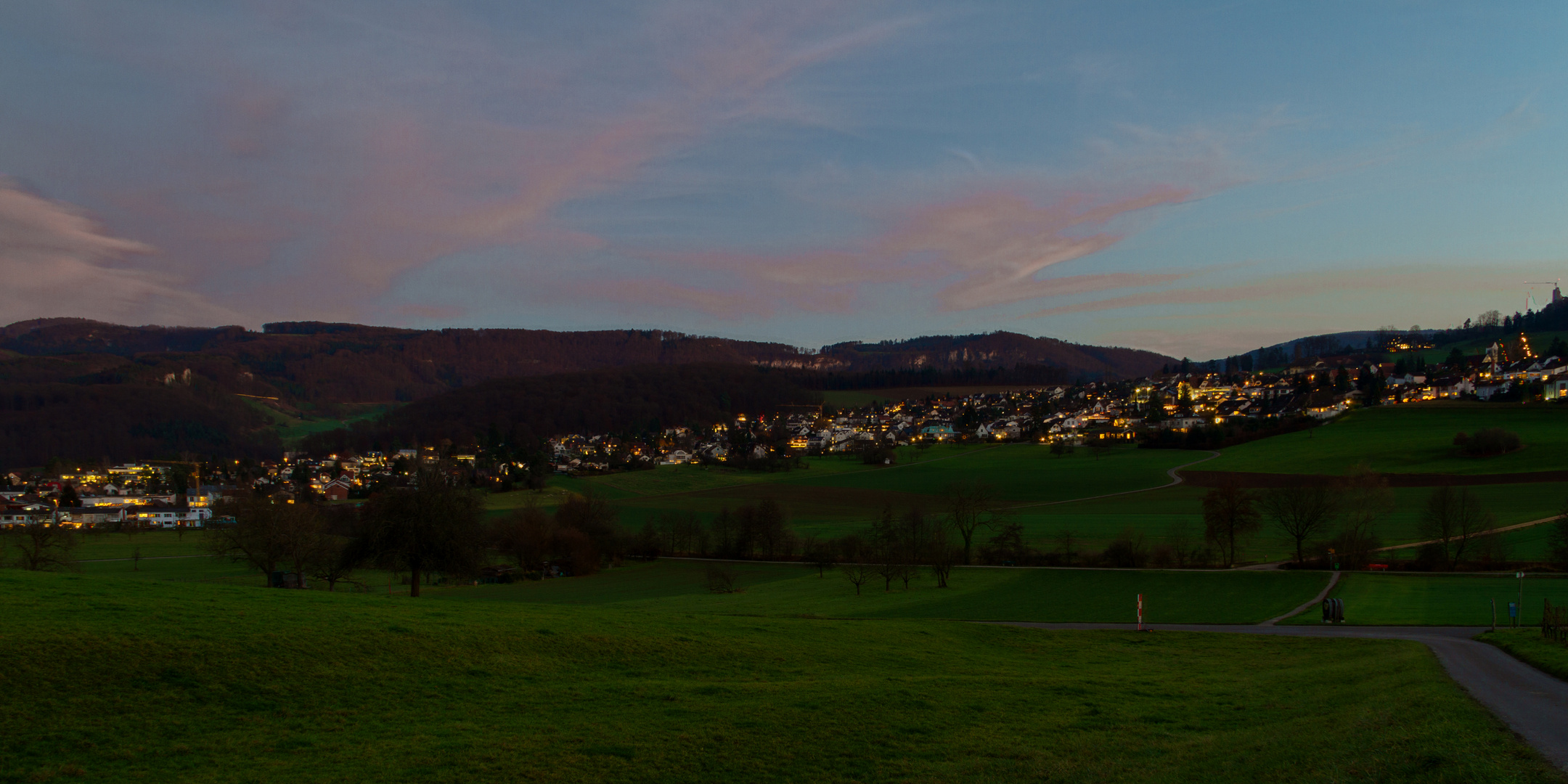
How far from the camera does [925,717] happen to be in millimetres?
13852

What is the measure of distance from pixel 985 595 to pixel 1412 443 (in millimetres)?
89538

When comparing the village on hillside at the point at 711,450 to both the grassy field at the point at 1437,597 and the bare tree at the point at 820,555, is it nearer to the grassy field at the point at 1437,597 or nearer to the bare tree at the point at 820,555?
the bare tree at the point at 820,555

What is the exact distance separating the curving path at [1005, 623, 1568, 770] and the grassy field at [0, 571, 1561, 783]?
19.2 inches

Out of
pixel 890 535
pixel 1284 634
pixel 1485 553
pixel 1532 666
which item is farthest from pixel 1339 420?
pixel 1532 666

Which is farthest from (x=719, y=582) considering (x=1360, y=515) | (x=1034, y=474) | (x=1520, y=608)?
(x=1034, y=474)

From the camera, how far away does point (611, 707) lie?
14.2 m

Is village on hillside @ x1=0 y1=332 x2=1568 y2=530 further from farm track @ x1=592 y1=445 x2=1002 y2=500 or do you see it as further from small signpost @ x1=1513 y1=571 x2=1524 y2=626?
small signpost @ x1=1513 y1=571 x2=1524 y2=626

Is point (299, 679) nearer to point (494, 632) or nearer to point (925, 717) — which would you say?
point (494, 632)

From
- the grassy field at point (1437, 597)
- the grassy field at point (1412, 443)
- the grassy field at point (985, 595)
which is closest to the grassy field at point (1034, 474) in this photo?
the grassy field at point (1412, 443)

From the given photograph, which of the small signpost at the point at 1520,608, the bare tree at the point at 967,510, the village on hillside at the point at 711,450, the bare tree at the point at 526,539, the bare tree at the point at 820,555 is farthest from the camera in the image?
the village on hillside at the point at 711,450

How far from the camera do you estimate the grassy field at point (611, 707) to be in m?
10.5

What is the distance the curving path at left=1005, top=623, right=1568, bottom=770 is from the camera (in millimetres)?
11195

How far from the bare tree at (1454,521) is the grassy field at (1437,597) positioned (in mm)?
6772

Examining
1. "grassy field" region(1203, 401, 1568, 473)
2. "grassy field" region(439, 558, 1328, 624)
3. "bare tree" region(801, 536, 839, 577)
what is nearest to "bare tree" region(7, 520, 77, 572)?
"grassy field" region(439, 558, 1328, 624)
